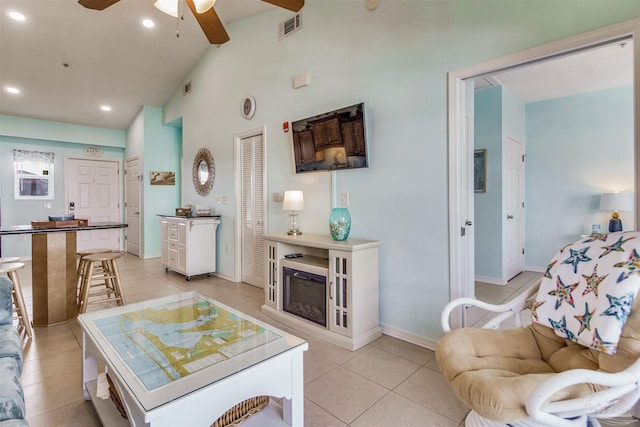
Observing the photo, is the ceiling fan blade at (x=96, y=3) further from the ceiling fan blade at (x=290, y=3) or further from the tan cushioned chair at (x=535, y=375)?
the tan cushioned chair at (x=535, y=375)

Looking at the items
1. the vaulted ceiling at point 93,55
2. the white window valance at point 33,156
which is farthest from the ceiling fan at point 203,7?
the white window valance at point 33,156

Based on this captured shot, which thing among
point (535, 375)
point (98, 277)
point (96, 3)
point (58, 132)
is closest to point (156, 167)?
point (58, 132)

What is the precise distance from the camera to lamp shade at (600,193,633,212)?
13.3 ft

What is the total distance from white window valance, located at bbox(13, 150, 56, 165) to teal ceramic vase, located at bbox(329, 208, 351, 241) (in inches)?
266

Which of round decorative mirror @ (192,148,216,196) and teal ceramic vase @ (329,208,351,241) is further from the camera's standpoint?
round decorative mirror @ (192,148,216,196)

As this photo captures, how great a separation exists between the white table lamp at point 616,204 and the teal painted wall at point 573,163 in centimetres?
22

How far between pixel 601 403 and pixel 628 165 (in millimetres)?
4689

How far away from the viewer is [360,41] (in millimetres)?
2875

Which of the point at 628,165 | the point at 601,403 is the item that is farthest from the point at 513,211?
the point at 601,403

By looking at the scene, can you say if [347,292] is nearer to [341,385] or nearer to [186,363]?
[341,385]

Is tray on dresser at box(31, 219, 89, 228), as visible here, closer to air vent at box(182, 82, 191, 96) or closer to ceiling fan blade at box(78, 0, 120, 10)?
ceiling fan blade at box(78, 0, 120, 10)

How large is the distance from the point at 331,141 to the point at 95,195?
642 cm

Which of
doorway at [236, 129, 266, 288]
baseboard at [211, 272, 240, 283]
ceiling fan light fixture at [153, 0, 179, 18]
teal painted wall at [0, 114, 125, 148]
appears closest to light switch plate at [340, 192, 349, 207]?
doorway at [236, 129, 266, 288]

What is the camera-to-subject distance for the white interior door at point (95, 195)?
21.8 ft
